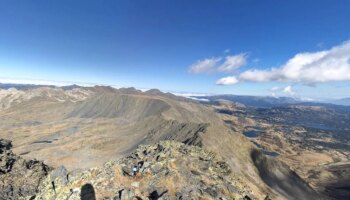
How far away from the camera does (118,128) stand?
173250 millimetres

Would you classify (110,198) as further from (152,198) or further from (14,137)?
(14,137)

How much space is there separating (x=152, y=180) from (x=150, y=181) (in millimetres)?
239

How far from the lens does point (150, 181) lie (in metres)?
26.8

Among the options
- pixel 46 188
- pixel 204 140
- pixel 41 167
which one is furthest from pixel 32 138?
pixel 46 188

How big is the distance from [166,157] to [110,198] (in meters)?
7.84

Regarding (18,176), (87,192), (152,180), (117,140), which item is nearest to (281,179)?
(117,140)

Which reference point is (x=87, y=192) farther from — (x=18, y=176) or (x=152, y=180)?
(x=18, y=176)

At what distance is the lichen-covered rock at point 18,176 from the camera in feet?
112

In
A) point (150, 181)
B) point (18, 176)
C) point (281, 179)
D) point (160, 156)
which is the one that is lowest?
point (281, 179)

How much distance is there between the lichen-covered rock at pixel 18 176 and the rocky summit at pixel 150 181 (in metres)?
8.51

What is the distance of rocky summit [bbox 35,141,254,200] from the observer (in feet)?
82.8

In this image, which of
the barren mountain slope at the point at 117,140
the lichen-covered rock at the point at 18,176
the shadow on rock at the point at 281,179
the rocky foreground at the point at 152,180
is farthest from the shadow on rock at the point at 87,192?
the shadow on rock at the point at 281,179

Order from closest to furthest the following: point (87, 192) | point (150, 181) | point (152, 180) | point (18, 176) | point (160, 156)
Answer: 1. point (87, 192)
2. point (150, 181)
3. point (152, 180)
4. point (160, 156)
5. point (18, 176)

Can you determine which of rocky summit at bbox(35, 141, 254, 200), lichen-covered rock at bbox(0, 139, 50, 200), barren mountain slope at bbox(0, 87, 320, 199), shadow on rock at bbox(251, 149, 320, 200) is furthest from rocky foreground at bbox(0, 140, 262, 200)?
shadow on rock at bbox(251, 149, 320, 200)
